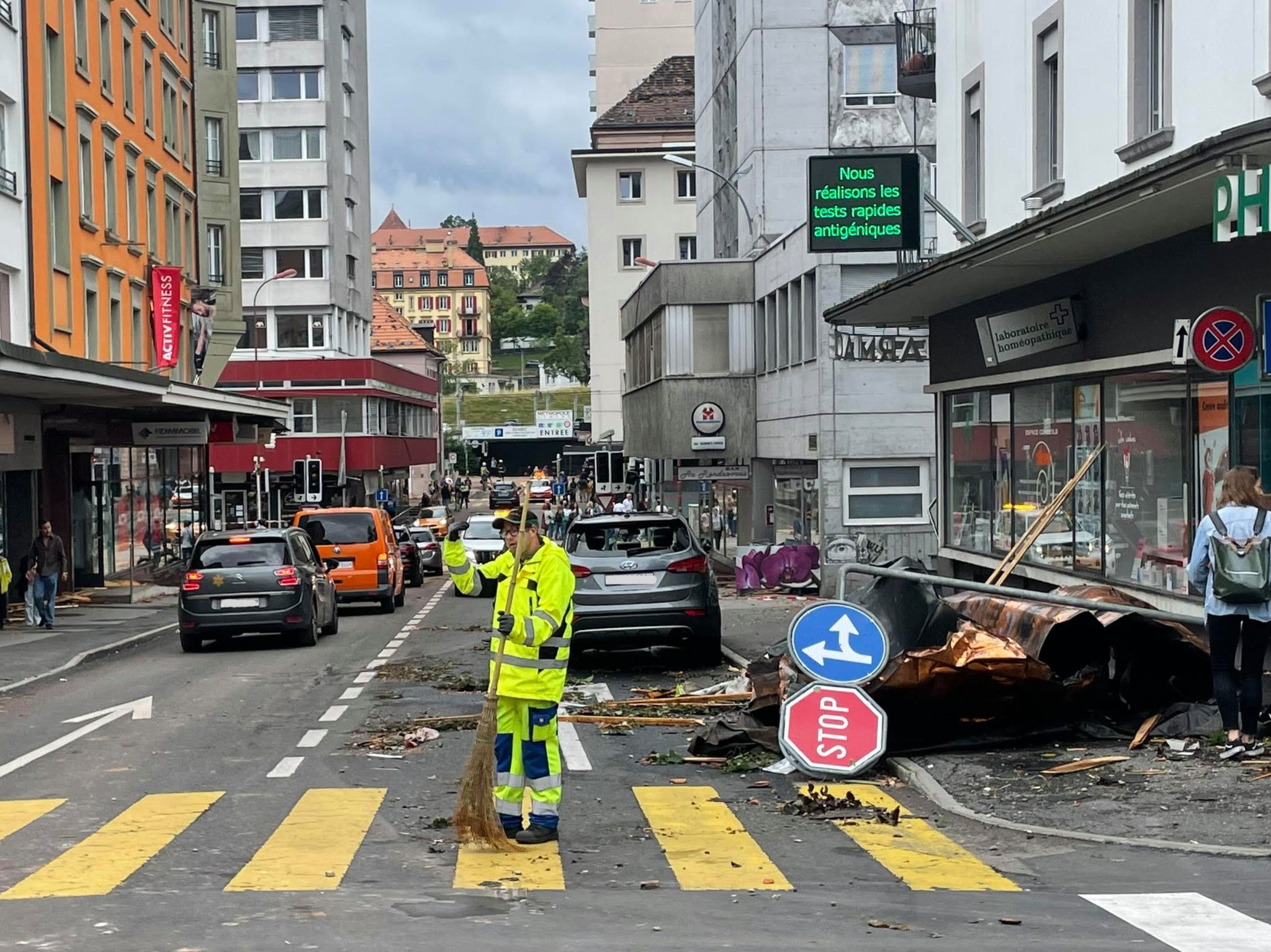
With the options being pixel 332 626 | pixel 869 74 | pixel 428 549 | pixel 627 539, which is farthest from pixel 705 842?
pixel 428 549

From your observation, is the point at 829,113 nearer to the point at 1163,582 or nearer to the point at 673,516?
the point at 673,516

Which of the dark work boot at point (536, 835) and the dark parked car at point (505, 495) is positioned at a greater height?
the dark parked car at point (505, 495)

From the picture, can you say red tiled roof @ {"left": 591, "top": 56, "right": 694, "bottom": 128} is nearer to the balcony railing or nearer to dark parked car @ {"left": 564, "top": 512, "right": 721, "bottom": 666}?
the balcony railing

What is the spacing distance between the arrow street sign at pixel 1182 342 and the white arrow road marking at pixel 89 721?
30.2 ft

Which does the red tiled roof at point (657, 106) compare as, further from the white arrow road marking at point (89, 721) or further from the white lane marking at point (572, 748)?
the white lane marking at point (572, 748)

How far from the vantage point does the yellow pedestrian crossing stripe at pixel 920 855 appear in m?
7.82

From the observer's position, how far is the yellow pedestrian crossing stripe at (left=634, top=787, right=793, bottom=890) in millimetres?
7887

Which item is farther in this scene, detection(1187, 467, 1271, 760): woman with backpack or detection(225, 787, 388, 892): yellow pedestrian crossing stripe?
detection(1187, 467, 1271, 760): woman with backpack

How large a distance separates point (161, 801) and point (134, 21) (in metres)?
34.7

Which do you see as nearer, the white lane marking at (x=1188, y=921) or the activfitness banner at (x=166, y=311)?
the white lane marking at (x=1188, y=921)

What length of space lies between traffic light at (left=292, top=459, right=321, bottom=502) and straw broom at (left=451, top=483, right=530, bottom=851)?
4695 centimetres

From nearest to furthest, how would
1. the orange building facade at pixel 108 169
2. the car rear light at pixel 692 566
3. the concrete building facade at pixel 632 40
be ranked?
the car rear light at pixel 692 566 → the orange building facade at pixel 108 169 → the concrete building facade at pixel 632 40

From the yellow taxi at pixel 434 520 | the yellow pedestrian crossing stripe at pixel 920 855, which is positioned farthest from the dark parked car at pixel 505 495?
the yellow pedestrian crossing stripe at pixel 920 855

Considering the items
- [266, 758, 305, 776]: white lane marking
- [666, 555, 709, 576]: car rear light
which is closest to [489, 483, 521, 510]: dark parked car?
[666, 555, 709, 576]: car rear light
